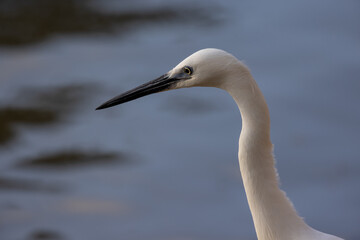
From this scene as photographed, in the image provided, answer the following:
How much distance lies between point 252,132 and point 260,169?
108 millimetres

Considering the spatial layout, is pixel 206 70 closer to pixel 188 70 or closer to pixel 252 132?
pixel 188 70

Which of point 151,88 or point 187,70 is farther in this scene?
point 151,88

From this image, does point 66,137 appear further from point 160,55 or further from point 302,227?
point 302,227

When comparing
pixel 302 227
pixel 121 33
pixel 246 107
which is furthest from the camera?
pixel 121 33

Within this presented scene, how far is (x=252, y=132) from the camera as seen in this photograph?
5.28 feet

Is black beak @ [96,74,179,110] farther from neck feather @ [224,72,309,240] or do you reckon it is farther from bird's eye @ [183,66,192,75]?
neck feather @ [224,72,309,240]

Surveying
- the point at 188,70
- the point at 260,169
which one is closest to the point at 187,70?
the point at 188,70

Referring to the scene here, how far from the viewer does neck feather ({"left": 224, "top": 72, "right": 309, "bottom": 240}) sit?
1579mm

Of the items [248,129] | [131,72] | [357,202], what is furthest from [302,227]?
[131,72]

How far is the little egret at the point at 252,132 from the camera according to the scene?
5.17 ft

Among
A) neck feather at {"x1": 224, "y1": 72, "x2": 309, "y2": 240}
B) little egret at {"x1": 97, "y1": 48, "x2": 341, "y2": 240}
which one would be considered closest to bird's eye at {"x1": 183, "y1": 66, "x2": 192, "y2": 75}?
little egret at {"x1": 97, "y1": 48, "x2": 341, "y2": 240}

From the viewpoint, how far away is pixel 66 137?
12.5 ft

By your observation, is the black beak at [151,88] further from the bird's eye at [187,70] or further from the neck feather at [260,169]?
the neck feather at [260,169]

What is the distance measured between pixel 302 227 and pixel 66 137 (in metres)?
2.32
